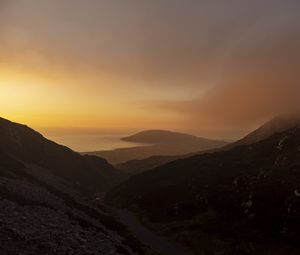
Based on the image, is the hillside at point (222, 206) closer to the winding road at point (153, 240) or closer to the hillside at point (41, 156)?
the winding road at point (153, 240)

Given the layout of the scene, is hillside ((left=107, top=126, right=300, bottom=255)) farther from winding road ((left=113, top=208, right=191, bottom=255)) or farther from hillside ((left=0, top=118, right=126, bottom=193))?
hillside ((left=0, top=118, right=126, bottom=193))

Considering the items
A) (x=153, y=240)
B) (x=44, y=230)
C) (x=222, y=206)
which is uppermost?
(x=44, y=230)

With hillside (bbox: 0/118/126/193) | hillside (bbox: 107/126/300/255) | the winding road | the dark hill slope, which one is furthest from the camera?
hillside (bbox: 0/118/126/193)

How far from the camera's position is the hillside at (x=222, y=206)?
288 ft

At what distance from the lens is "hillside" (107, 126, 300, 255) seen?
8781cm

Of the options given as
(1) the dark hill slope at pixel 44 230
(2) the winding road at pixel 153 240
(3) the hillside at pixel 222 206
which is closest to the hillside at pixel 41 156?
(3) the hillside at pixel 222 206

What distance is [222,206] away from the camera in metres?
118

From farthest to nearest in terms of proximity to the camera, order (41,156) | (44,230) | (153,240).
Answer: (41,156)
(153,240)
(44,230)

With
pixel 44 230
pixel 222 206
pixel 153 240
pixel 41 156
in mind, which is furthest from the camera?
pixel 41 156

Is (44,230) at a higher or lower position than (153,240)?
higher

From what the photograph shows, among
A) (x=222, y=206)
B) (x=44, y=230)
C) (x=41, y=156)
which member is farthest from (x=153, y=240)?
(x=41, y=156)

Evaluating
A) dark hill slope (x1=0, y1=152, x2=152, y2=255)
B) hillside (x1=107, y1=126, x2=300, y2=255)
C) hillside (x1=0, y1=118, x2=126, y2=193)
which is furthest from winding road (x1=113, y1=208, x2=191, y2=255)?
hillside (x1=0, y1=118, x2=126, y2=193)

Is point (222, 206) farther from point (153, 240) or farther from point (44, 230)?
point (44, 230)

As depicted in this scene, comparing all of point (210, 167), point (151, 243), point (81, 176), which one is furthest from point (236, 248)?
point (81, 176)
